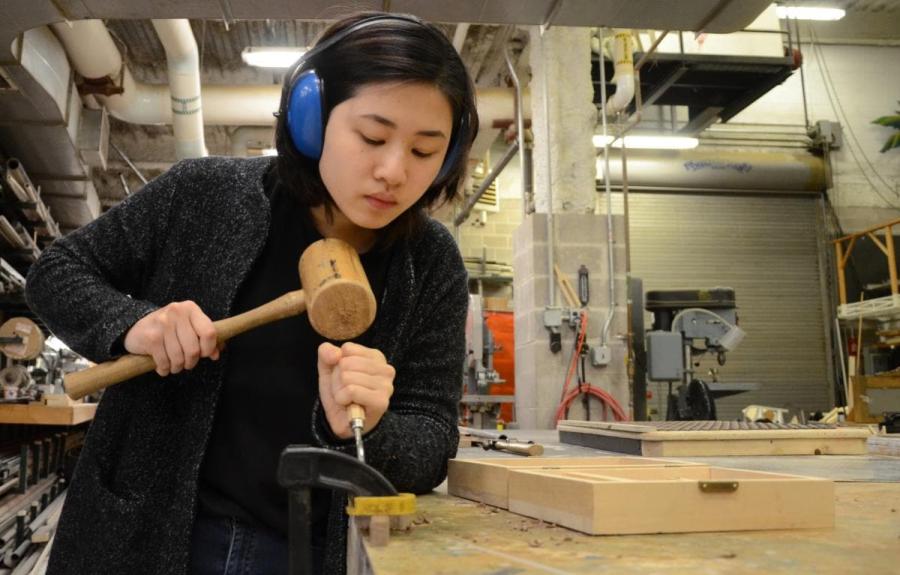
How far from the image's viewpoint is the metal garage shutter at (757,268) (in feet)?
31.2

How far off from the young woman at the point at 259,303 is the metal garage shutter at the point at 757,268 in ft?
28.9

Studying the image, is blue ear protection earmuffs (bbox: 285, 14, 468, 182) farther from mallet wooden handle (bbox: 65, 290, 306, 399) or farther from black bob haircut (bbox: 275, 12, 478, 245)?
mallet wooden handle (bbox: 65, 290, 306, 399)

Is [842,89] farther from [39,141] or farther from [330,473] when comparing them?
[330,473]


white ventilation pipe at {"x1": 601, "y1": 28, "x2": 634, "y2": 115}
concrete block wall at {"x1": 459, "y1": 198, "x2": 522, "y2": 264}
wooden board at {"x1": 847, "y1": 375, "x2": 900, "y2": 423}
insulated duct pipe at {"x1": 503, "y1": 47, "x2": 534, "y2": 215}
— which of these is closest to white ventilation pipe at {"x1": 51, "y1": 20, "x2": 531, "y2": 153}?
insulated duct pipe at {"x1": 503, "y1": 47, "x2": 534, "y2": 215}

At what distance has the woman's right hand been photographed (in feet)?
3.09

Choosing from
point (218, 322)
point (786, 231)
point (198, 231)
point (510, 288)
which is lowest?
point (218, 322)

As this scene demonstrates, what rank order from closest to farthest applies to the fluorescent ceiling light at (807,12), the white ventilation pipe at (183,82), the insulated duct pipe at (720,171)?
the white ventilation pipe at (183,82)
the fluorescent ceiling light at (807,12)
the insulated duct pipe at (720,171)

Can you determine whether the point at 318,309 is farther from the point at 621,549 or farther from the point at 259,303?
the point at 621,549

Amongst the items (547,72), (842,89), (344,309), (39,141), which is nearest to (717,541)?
(344,309)

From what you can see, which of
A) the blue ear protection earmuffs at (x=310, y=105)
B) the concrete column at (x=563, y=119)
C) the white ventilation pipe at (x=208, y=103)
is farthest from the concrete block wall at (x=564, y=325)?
the blue ear protection earmuffs at (x=310, y=105)

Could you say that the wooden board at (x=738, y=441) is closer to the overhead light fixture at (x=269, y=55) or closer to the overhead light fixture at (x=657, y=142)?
Answer: the overhead light fixture at (x=269, y=55)

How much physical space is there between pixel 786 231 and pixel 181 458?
1028 centimetres

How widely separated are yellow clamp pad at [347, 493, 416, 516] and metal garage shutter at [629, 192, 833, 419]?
9251 millimetres

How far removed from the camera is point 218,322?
3.25 feet
